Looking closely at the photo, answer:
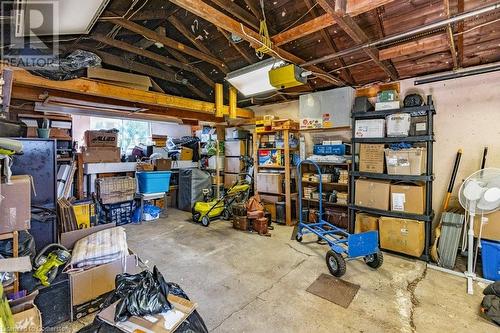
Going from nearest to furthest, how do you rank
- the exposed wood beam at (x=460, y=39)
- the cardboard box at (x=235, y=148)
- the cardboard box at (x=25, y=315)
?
1. the cardboard box at (x=25, y=315)
2. the exposed wood beam at (x=460, y=39)
3. the cardboard box at (x=235, y=148)

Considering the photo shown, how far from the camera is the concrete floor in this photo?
203 centimetres

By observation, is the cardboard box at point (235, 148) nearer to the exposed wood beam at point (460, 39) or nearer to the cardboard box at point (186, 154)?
the cardboard box at point (186, 154)

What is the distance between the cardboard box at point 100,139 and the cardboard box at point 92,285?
11.1ft

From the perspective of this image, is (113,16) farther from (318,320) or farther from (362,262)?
(362,262)

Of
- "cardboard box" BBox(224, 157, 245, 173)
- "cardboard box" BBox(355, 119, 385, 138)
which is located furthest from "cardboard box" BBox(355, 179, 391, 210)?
"cardboard box" BBox(224, 157, 245, 173)

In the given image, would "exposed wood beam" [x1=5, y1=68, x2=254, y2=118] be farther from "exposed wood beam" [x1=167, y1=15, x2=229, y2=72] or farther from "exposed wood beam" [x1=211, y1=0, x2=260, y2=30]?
"exposed wood beam" [x1=211, y1=0, x2=260, y2=30]

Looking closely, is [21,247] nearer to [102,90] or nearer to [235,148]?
[102,90]

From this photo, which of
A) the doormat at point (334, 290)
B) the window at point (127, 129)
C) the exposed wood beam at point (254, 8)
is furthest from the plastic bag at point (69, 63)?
the window at point (127, 129)

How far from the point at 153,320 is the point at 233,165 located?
4.75m

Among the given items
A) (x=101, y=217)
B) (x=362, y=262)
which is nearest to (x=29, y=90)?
(x=101, y=217)

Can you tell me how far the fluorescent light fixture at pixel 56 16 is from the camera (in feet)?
5.93

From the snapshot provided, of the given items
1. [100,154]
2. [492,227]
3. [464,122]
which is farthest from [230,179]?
[492,227]

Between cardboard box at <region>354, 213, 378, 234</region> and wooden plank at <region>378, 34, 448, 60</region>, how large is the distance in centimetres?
227

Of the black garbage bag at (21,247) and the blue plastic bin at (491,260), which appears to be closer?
the black garbage bag at (21,247)
